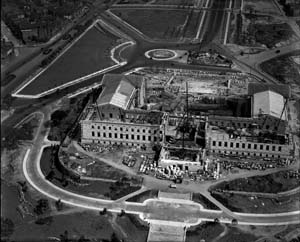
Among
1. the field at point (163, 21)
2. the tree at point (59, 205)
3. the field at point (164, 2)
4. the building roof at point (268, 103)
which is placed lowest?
the field at point (163, 21)

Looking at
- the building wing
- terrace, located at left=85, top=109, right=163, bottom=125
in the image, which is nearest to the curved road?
terrace, located at left=85, top=109, right=163, bottom=125

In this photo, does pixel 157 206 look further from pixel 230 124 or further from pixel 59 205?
pixel 230 124

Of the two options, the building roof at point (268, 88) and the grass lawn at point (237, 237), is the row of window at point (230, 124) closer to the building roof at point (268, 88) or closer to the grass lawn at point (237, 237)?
the building roof at point (268, 88)

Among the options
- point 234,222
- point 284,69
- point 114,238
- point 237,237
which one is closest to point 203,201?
point 234,222

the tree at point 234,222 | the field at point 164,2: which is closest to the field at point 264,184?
the tree at point 234,222

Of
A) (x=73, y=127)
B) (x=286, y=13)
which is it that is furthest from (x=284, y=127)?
(x=286, y=13)

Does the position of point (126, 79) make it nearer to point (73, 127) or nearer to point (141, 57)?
point (73, 127)

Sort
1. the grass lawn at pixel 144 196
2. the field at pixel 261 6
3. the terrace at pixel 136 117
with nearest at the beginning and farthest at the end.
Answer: the grass lawn at pixel 144 196, the terrace at pixel 136 117, the field at pixel 261 6
